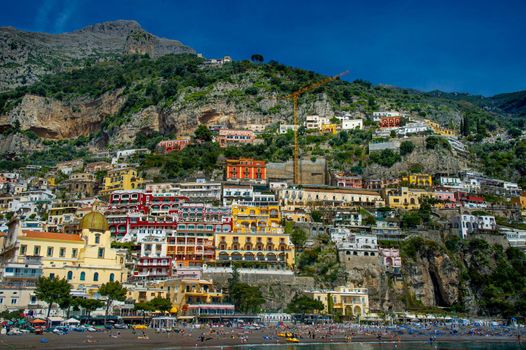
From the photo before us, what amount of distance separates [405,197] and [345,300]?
33.2m

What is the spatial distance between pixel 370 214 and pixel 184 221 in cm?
2936

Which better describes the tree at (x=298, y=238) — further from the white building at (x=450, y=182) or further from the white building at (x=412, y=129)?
the white building at (x=412, y=129)

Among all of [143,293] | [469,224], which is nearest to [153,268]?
[143,293]

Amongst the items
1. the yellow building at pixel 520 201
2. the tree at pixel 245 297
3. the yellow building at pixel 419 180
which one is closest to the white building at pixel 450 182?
the yellow building at pixel 419 180

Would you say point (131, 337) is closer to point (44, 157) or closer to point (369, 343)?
point (369, 343)

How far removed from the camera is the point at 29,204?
96.9 m

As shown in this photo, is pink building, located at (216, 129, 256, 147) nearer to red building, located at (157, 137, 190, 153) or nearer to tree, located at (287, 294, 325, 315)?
red building, located at (157, 137, 190, 153)

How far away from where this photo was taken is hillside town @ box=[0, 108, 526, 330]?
63.1m

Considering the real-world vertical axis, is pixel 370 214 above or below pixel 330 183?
below

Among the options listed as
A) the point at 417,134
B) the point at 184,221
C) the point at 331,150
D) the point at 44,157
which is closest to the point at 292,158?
the point at 331,150

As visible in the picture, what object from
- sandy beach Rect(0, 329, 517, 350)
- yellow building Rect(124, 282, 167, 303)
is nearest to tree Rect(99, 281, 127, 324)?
sandy beach Rect(0, 329, 517, 350)

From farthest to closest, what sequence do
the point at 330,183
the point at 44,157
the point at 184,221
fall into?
the point at 44,157 → the point at 330,183 → the point at 184,221

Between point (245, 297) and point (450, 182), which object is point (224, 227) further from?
point (450, 182)

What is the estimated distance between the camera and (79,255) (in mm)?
65562
